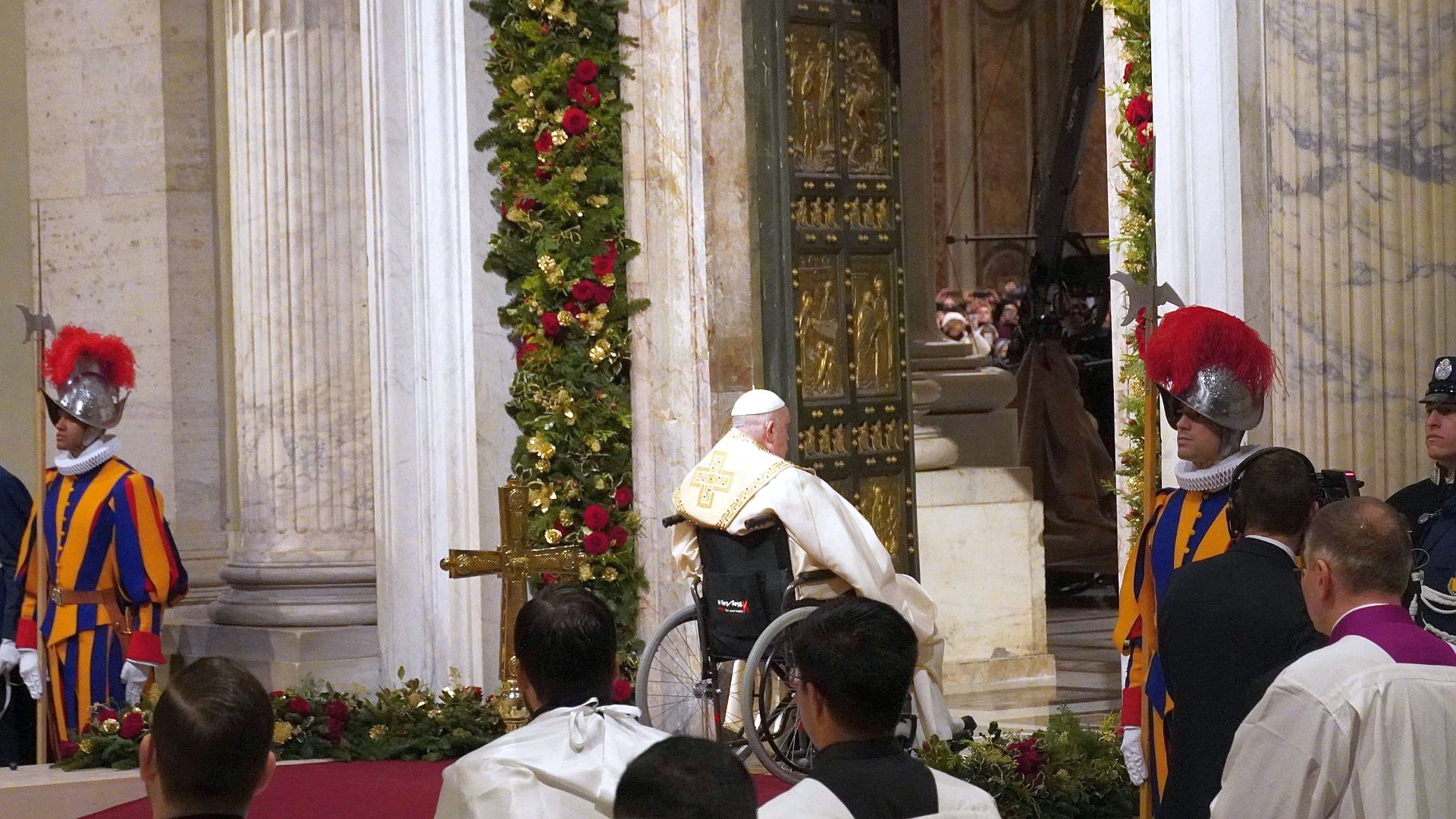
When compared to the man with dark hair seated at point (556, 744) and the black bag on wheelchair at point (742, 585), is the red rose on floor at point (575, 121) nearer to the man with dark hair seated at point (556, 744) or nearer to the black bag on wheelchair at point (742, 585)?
the black bag on wheelchair at point (742, 585)

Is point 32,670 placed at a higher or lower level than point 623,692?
higher

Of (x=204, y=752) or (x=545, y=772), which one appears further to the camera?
(x=545, y=772)

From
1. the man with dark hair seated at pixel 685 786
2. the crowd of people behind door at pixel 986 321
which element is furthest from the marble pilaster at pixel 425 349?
the man with dark hair seated at pixel 685 786

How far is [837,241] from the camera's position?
9.42m

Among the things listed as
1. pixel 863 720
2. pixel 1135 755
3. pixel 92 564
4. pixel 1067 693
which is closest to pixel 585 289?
pixel 92 564

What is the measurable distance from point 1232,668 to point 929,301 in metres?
7.62

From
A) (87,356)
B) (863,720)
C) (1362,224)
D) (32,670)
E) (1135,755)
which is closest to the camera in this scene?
(863,720)

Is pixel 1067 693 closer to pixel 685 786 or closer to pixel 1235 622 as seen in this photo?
pixel 1235 622

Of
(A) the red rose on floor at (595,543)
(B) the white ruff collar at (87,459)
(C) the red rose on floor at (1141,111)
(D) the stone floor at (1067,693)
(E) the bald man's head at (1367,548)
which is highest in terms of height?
(C) the red rose on floor at (1141,111)

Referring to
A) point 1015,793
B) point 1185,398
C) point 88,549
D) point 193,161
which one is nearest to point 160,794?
point 1185,398

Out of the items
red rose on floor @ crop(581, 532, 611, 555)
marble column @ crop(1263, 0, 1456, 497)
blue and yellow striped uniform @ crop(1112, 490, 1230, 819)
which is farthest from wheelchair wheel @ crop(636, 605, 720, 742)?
blue and yellow striped uniform @ crop(1112, 490, 1230, 819)

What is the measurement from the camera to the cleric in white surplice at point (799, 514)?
759cm

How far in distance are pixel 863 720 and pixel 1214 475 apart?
2317 millimetres

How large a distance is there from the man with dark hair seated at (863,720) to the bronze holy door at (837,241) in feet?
19.7
